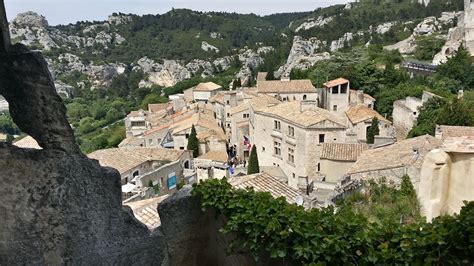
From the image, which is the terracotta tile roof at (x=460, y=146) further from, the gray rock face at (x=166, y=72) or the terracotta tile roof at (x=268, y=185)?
the gray rock face at (x=166, y=72)

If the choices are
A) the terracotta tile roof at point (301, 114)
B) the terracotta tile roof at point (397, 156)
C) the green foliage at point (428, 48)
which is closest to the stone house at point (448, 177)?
the terracotta tile roof at point (397, 156)

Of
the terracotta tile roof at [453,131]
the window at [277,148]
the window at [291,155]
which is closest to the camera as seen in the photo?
the terracotta tile roof at [453,131]

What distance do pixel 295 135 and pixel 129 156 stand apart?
12.6 meters

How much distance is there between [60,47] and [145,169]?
169 m

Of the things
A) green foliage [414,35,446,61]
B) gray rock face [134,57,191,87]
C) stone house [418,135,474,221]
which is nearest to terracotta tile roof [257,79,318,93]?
stone house [418,135,474,221]

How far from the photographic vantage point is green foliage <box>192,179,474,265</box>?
5.65 metres

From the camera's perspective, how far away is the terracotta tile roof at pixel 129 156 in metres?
31.8

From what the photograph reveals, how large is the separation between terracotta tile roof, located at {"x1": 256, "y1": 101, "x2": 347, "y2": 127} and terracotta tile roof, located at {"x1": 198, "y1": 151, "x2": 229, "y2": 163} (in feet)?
17.5

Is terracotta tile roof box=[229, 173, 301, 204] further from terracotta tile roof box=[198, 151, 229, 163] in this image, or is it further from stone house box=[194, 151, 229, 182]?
terracotta tile roof box=[198, 151, 229, 163]

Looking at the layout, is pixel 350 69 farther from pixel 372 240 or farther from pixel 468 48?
pixel 372 240

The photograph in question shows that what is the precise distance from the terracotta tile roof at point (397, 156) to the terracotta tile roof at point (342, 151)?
2.92 metres

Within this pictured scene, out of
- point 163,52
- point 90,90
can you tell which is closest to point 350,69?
point 90,90

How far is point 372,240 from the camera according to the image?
6.20 meters

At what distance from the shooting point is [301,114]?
3512 centimetres
